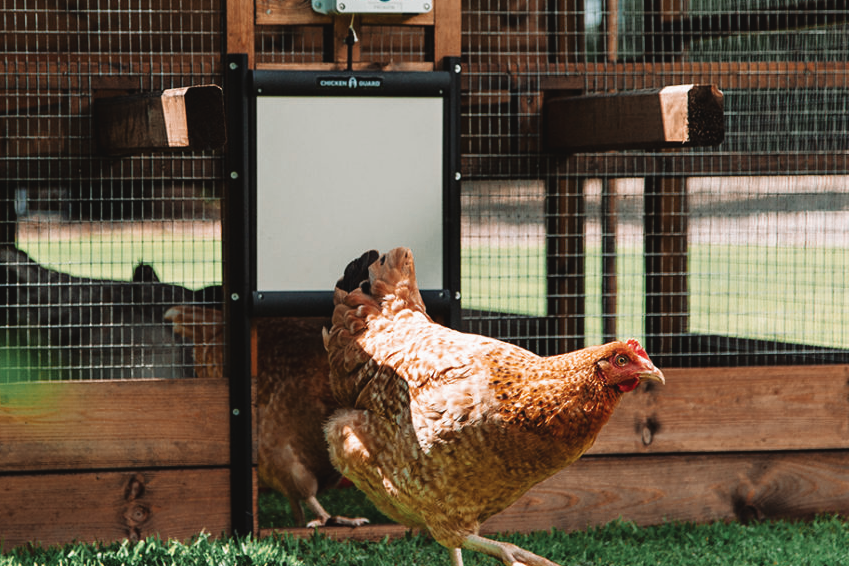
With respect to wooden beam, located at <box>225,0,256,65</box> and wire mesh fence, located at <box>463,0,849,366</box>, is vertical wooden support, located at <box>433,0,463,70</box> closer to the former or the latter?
wire mesh fence, located at <box>463,0,849,366</box>

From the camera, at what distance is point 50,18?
11.1ft

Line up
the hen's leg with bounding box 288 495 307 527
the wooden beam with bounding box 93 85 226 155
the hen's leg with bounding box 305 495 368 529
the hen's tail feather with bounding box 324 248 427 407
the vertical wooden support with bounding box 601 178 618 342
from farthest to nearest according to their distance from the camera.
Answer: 1. the vertical wooden support with bounding box 601 178 618 342
2. the hen's leg with bounding box 288 495 307 527
3. the hen's leg with bounding box 305 495 368 529
4. the hen's tail feather with bounding box 324 248 427 407
5. the wooden beam with bounding box 93 85 226 155

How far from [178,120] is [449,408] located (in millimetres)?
1095

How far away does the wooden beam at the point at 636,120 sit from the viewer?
2693 mm

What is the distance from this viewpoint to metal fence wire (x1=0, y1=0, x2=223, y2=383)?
3049mm

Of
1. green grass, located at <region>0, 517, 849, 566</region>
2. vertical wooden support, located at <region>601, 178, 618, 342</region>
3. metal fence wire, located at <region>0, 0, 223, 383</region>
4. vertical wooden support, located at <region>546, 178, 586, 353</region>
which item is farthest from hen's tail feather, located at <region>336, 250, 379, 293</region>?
vertical wooden support, located at <region>601, 178, 618, 342</region>

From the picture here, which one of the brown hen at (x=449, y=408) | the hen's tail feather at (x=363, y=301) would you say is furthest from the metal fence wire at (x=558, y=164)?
the brown hen at (x=449, y=408)

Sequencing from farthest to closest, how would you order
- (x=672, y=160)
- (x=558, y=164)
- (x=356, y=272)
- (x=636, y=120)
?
(x=672, y=160) < (x=558, y=164) < (x=356, y=272) < (x=636, y=120)

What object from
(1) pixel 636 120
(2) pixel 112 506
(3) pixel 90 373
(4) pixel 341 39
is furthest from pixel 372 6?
(2) pixel 112 506

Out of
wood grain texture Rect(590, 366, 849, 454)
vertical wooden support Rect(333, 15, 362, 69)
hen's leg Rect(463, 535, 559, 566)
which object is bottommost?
hen's leg Rect(463, 535, 559, 566)

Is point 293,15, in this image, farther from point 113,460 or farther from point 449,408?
point 113,460

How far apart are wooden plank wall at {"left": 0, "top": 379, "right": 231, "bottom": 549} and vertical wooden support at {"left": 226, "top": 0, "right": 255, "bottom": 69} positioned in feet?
3.61

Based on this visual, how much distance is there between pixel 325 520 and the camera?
3.36m

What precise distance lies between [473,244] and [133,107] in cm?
151
